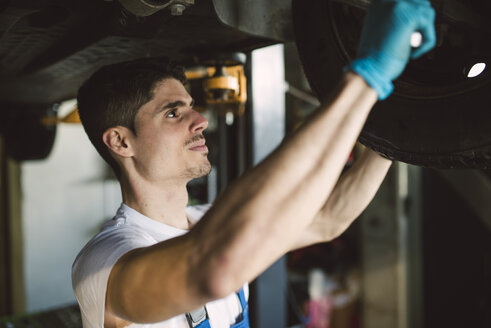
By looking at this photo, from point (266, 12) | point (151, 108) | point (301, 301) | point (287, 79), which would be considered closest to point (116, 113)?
point (151, 108)

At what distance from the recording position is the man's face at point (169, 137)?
110 cm

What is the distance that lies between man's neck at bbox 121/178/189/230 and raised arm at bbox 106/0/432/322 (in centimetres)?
58

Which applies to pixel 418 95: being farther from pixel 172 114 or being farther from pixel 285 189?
pixel 172 114

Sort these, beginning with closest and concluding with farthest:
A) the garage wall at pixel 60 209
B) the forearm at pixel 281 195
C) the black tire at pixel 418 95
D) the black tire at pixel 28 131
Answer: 1. the forearm at pixel 281 195
2. the black tire at pixel 418 95
3. the black tire at pixel 28 131
4. the garage wall at pixel 60 209

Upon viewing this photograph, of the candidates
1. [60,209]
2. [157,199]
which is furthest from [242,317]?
[60,209]

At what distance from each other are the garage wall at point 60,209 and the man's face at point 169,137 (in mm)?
2697

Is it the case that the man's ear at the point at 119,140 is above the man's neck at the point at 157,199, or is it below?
above

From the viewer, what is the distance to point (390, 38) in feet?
1.92

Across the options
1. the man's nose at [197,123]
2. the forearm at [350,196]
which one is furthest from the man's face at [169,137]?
the forearm at [350,196]

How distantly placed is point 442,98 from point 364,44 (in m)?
0.30

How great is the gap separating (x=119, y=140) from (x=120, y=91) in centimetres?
13

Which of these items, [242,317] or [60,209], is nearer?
[242,317]

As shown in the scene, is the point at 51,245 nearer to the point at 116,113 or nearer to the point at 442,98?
the point at 116,113

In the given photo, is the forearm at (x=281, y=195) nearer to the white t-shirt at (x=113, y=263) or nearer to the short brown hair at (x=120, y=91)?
the white t-shirt at (x=113, y=263)
